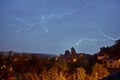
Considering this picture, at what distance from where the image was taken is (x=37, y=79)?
24.3m

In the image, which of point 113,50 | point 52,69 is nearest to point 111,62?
point 113,50

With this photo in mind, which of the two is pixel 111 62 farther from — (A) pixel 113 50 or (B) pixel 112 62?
(A) pixel 113 50

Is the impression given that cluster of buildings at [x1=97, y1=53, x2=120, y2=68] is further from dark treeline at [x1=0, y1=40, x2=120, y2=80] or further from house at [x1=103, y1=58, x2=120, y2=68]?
dark treeline at [x1=0, y1=40, x2=120, y2=80]

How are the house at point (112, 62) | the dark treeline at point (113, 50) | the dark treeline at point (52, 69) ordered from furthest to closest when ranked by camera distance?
the dark treeline at point (113, 50) → the house at point (112, 62) → the dark treeline at point (52, 69)

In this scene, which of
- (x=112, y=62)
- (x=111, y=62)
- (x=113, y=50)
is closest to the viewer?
(x=112, y=62)

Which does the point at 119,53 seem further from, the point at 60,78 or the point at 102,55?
the point at 60,78

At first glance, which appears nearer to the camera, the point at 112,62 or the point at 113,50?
the point at 112,62

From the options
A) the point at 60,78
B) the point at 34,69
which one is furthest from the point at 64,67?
the point at 60,78

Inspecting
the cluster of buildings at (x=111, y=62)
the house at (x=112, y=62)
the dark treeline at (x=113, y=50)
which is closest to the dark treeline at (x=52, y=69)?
the dark treeline at (x=113, y=50)

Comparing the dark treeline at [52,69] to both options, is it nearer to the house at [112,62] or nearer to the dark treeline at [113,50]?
the dark treeline at [113,50]

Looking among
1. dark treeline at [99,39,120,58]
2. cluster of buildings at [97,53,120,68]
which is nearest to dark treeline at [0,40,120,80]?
dark treeline at [99,39,120,58]

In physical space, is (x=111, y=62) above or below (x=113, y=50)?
below

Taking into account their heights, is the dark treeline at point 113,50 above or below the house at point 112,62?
above

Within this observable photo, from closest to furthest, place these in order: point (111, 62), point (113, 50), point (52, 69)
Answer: point (52, 69), point (111, 62), point (113, 50)
